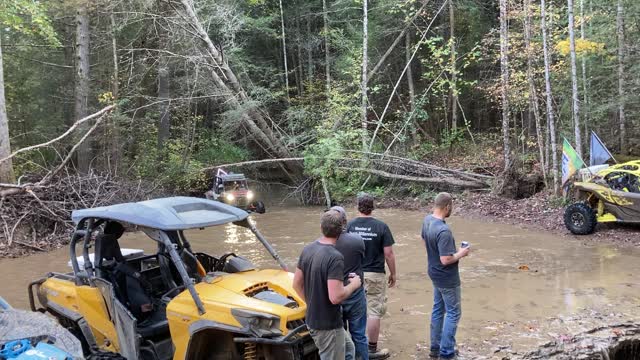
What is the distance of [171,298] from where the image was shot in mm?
5137

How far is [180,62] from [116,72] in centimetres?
264

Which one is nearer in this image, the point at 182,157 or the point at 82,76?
the point at 82,76

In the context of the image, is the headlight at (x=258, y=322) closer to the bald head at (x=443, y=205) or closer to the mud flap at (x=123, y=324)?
the mud flap at (x=123, y=324)

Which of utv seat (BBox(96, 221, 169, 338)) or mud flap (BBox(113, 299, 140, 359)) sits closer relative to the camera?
mud flap (BBox(113, 299, 140, 359))

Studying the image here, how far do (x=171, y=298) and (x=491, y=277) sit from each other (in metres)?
6.13

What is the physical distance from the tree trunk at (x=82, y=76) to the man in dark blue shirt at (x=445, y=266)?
57.9 feet

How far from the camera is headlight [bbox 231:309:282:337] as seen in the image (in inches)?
163

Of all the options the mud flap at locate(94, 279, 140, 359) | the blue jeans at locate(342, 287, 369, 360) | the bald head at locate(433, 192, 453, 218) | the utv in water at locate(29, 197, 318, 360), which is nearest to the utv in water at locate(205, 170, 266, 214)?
the utv in water at locate(29, 197, 318, 360)

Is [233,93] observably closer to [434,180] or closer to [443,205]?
[434,180]

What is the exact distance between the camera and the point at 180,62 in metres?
21.6

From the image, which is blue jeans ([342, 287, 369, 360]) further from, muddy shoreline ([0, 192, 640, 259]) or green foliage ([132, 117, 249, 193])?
green foliage ([132, 117, 249, 193])

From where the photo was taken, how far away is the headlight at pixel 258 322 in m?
4.13

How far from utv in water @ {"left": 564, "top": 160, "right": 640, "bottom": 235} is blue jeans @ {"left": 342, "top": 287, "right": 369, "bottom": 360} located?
31.2 feet

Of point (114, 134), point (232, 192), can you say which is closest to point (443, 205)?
point (232, 192)
